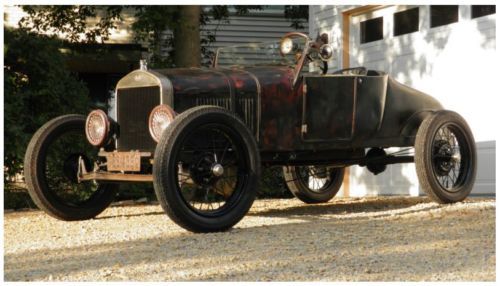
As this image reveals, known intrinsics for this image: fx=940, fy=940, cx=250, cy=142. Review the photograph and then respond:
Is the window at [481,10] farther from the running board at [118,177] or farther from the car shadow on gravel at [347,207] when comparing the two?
the running board at [118,177]

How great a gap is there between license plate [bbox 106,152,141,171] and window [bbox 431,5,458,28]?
520 cm

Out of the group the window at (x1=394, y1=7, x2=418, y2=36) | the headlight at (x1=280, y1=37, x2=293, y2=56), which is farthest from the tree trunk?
the headlight at (x1=280, y1=37, x2=293, y2=56)

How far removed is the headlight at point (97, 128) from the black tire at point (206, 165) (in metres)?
1.06

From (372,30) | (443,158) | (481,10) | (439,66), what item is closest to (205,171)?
(443,158)

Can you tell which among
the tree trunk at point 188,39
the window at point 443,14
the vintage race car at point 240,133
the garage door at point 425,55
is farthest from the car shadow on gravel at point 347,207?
the tree trunk at point 188,39

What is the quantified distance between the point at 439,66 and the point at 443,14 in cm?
67

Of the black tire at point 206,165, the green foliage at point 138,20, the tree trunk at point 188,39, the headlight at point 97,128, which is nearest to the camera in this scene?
the black tire at point 206,165

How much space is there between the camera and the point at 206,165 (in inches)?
324

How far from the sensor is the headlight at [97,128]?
29.6ft

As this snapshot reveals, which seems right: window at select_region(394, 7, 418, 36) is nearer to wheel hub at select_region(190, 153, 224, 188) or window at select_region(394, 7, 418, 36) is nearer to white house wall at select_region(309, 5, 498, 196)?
white house wall at select_region(309, 5, 498, 196)

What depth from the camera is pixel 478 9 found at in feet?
37.4

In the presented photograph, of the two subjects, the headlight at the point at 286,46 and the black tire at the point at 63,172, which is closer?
the black tire at the point at 63,172

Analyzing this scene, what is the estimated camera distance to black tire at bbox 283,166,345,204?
11.1 metres
